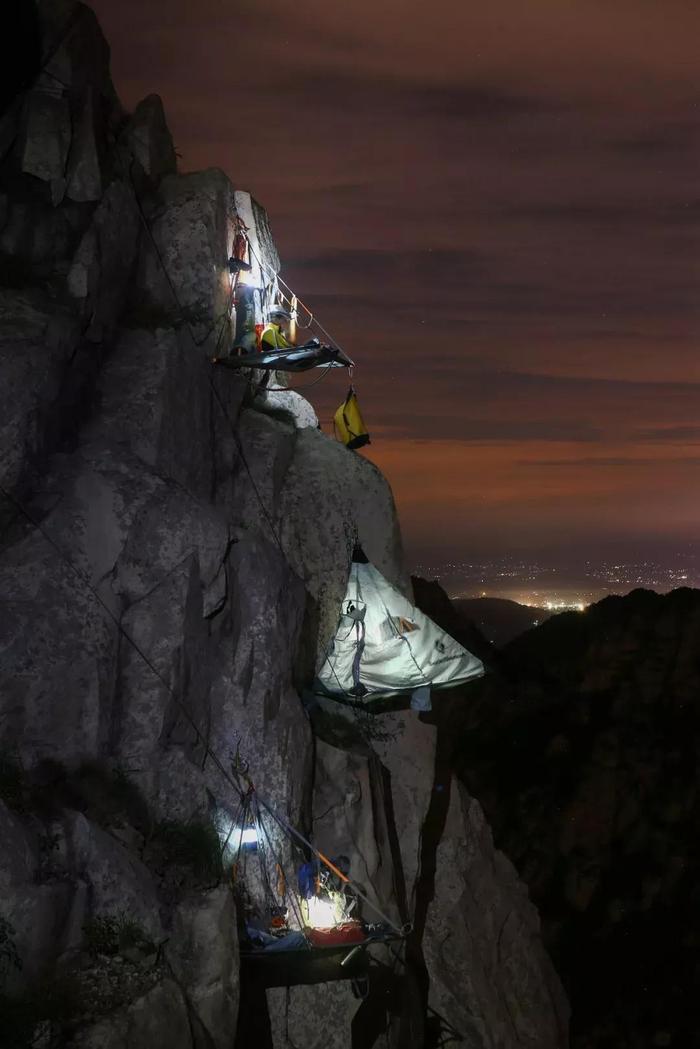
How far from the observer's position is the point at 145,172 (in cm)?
2558

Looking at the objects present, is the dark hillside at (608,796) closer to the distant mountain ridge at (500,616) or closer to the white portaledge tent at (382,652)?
the distant mountain ridge at (500,616)

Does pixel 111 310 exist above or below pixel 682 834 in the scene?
above

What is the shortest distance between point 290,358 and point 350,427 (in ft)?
13.5

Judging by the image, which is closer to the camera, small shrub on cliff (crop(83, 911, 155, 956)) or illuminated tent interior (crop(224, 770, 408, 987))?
small shrub on cliff (crop(83, 911, 155, 956))

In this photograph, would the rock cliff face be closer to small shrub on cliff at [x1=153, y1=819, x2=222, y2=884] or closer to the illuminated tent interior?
small shrub on cliff at [x1=153, y1=819, x2=222, y2=884]

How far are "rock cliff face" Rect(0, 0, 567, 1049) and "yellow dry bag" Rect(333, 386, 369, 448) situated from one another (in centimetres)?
60

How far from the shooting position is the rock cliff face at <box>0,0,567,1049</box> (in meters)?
15.9

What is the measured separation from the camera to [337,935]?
18.7 m

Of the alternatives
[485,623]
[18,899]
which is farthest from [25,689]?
[485,623]

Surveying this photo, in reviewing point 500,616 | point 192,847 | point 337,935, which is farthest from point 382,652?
point 500,616

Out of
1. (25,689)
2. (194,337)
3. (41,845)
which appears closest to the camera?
(41,845)

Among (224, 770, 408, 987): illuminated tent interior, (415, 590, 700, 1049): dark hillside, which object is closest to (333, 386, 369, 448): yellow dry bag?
(224, 770, 408, 987): illuminated tent interior

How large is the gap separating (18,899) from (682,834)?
74.1 m

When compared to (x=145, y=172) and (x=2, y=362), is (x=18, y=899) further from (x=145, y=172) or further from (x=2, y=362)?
(x=145, y=172)
